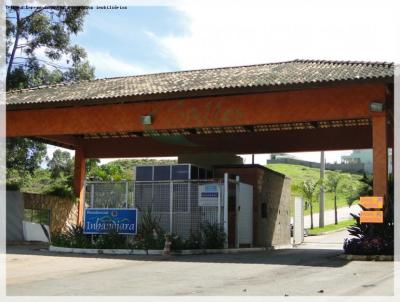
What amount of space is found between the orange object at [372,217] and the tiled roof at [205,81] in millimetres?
3958

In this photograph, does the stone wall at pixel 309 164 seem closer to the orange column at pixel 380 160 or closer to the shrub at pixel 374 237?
the orange column at pixel 380 160

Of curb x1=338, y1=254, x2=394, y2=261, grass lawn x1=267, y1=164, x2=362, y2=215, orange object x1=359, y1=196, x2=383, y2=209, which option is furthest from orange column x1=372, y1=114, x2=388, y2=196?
grass lawn x1=267, y1=164, x2=362, y2=215

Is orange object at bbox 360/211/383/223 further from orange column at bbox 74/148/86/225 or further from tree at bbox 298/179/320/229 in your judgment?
tree at bbox 298/179/320/229

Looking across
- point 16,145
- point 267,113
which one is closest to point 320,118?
point 267,113

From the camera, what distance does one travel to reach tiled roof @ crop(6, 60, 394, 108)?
58.5 ft

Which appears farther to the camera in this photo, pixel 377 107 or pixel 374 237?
pixel 377 107

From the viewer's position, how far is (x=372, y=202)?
52.2ft

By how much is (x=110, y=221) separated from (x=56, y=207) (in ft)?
26.2

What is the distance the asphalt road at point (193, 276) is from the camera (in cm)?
927

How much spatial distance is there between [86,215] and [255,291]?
35.0 ft

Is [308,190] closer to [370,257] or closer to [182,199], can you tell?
[182,199]

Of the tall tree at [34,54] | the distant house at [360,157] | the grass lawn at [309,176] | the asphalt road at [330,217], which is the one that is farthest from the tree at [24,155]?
the distant house at [360,157]

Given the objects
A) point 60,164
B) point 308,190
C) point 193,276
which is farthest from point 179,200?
point 308,190

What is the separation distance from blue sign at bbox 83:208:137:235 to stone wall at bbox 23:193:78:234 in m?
6.55
